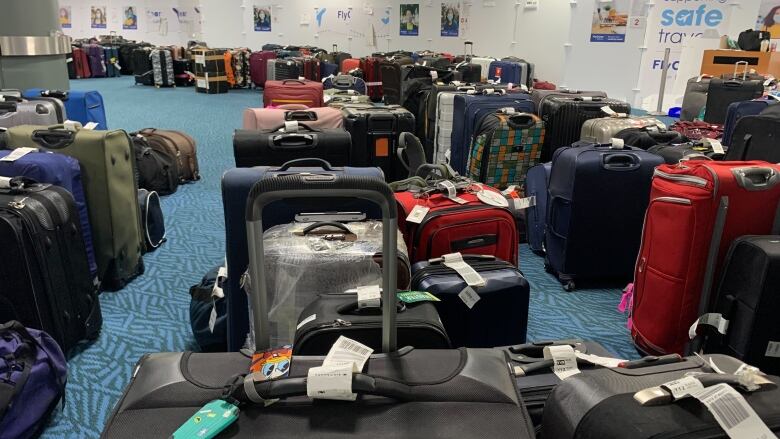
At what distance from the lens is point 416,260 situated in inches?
90.3

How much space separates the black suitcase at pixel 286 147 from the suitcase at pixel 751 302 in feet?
5.67

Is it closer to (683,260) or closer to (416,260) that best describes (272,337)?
(416,260)

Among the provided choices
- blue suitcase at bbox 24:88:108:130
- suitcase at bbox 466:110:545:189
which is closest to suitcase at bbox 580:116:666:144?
suitcase at bbox 466:110:545:189

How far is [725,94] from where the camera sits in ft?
18.0

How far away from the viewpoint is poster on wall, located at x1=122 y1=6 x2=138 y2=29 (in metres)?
19.7

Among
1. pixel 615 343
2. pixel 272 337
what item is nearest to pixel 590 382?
pixel 272 337

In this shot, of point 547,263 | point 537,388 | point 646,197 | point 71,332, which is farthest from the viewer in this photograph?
point 547,263

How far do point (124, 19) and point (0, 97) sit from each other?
18.7 metres

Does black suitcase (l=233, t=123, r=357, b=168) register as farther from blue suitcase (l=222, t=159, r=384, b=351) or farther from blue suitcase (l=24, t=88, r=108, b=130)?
blue suitcase (l=24, t=88, r=108, b=130)

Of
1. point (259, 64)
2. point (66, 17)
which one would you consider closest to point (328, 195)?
point (259, 64)

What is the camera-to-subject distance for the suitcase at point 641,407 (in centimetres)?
90

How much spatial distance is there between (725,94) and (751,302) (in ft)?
14.2

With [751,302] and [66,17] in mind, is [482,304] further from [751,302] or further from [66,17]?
[66,17]

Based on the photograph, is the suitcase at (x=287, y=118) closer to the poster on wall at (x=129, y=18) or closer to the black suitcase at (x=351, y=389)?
the black suitcase at (x=351, y=389)
